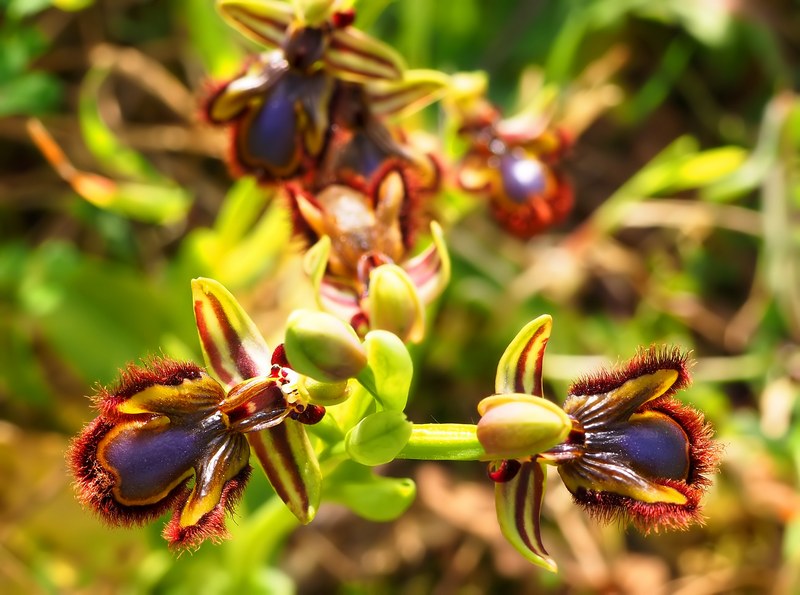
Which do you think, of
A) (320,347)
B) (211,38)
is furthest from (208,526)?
(211,38)

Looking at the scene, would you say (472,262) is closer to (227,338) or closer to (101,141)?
(101,141)

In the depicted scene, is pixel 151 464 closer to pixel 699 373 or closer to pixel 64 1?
pixel 64 1

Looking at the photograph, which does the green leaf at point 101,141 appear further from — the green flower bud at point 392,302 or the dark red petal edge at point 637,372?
the dark red petal edge at point 637,372

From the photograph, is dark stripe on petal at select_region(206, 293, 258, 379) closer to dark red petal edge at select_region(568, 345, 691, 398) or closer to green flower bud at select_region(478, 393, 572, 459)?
green flower bud at select_region(478, 393, 572, 459)

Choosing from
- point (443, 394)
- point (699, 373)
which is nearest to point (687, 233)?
point (699, 373)

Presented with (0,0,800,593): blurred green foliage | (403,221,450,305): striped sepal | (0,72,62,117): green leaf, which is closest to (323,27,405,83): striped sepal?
(403,221,450,305): striped sepal

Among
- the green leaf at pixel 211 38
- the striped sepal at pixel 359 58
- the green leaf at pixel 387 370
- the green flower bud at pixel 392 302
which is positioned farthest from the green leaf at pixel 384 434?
the green leaf at pixel 211 38

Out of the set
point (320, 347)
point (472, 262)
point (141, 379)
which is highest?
point (320, 347)
